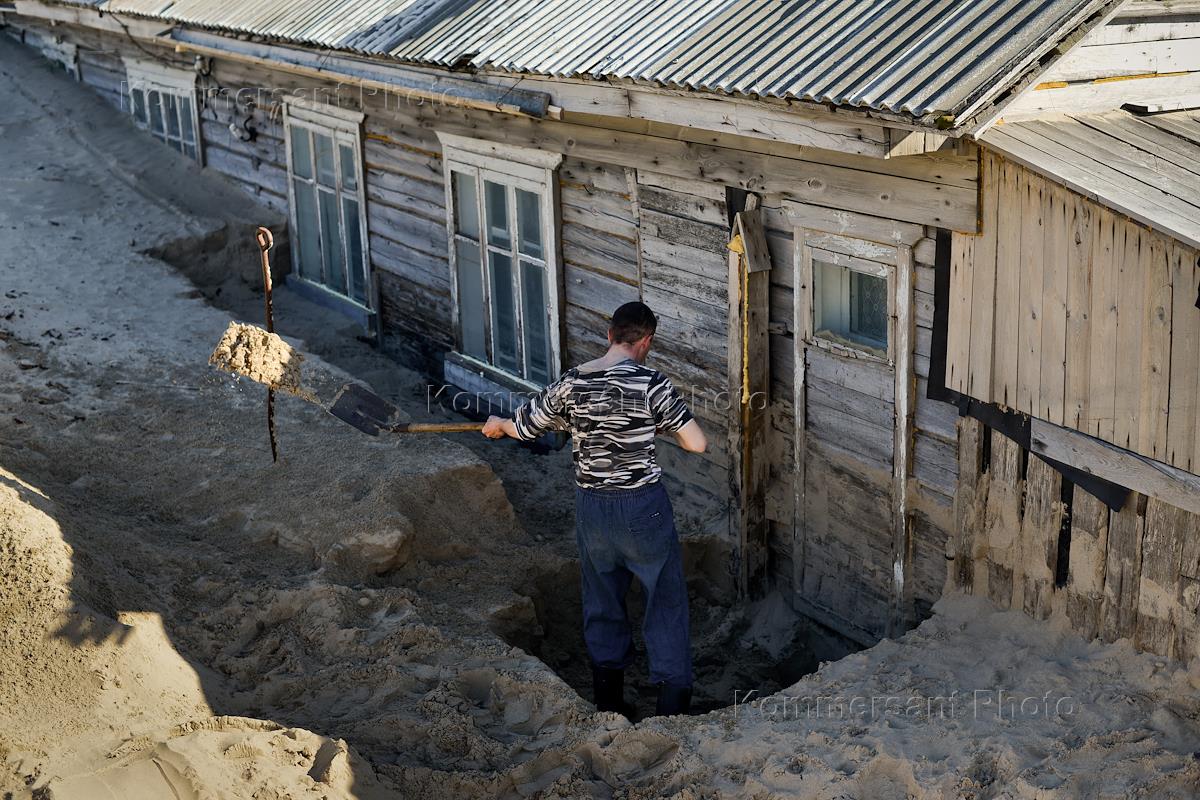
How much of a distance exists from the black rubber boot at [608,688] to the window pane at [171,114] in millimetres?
10369

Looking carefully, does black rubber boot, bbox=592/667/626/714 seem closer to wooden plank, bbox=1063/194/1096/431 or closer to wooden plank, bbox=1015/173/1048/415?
wooden plank, bbox=1015/173/1048/415

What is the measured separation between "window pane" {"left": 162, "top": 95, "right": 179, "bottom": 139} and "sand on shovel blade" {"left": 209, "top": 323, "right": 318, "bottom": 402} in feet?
26.6

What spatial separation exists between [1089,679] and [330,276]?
28.5 ft

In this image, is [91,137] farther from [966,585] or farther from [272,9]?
[966,585]

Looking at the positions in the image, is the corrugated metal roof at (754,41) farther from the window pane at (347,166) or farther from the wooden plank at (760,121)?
the window pane at (347,166)

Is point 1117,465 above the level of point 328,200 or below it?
above

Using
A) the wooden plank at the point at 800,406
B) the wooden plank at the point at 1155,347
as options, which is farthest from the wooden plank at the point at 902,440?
the wooden plank at the point at 1155,347

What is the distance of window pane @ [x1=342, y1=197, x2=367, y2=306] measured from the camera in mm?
11930

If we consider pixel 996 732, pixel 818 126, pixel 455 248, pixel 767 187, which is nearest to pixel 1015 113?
pixel 818 126

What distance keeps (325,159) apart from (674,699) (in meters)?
7.25

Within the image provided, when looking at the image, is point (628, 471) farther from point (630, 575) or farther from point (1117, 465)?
point (1117, 465)

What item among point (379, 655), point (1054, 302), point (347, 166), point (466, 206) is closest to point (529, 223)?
point (466, 206)

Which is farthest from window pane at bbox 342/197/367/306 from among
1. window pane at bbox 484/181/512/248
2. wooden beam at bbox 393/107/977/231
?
wooden beam at bbox 393/107/977/231

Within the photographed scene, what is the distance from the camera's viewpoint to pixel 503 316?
32.9ft
